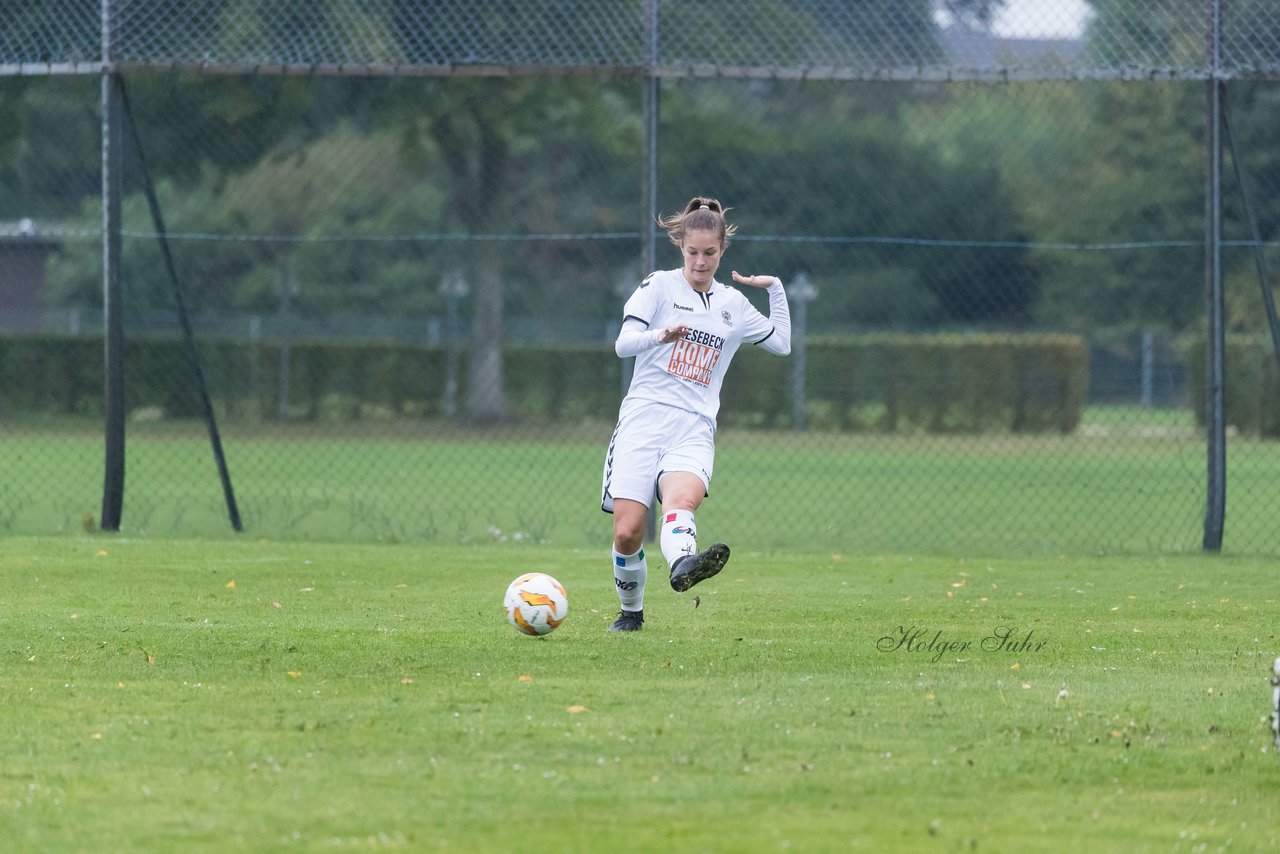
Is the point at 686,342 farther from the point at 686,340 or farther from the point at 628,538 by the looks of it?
the point at 628,538

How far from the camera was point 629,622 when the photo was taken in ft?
24.3

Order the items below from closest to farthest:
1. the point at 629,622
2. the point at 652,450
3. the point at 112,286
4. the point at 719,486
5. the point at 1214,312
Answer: the point at 652,450
the point at 629,622
the point at 1214,312
the point at 112,286
the point at 719,486

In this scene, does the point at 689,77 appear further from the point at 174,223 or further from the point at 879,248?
the point at 174,223

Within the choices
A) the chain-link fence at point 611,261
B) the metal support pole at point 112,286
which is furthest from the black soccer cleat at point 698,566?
the metal support pole at point 112,286

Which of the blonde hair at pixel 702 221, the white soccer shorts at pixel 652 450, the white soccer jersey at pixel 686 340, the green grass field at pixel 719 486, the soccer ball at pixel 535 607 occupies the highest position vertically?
the blonde hair at pixel 702 221

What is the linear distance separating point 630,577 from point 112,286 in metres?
5.87

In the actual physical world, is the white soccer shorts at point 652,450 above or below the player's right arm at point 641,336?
below

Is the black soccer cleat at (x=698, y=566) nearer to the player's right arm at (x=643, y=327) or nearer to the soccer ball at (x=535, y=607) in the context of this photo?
the soccer ball at (x=535, y=607)

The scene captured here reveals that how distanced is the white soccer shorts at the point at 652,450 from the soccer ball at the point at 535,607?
0.52 m

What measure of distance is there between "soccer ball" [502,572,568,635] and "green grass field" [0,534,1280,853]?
138 millimetres

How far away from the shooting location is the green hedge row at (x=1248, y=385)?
78.9 ft

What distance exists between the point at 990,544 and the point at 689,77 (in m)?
4.06

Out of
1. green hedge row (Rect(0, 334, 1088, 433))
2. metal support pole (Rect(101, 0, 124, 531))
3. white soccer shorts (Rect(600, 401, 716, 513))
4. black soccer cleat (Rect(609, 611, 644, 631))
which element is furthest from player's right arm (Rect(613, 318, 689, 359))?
green hedge row (Rect(0, 334, 1088, 433))

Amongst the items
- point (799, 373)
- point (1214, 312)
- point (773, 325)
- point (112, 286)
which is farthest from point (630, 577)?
point (799, 373)
